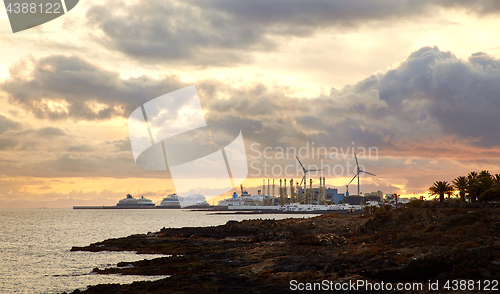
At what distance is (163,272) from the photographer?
3434cm

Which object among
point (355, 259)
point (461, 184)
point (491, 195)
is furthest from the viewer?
point (461, 184)

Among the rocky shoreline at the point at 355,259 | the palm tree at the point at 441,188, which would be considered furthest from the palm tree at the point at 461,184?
the rocky shoreline at the point at 355,259

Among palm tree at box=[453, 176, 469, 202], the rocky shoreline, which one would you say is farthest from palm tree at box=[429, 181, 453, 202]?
the rocky shoreline

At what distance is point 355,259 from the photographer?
28.3 meters

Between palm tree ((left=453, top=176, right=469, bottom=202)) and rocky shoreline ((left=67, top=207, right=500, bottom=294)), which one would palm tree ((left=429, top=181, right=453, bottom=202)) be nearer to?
palm tree ((left=453, top=176, right=469, bottom=202))

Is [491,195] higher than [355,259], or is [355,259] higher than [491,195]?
[491,195]

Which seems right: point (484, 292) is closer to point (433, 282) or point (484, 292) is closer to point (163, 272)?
point (433, 282)

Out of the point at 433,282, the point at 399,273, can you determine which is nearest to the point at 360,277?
the point at 399,273

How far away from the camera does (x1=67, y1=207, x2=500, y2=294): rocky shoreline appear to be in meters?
23.0

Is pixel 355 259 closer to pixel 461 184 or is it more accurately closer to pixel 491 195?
pixel 491 195

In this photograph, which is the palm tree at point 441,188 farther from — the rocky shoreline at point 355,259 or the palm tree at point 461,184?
the rocky shoreline at point 355,259

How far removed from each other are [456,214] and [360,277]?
23.7 meters

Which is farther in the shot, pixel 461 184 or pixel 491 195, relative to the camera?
pixel 461 184

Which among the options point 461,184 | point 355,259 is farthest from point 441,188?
point 355,259
